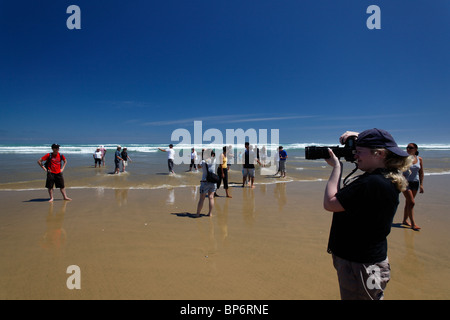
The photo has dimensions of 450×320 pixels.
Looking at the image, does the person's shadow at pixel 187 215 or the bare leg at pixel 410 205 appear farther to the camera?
the person's shadow at pixel 187 215

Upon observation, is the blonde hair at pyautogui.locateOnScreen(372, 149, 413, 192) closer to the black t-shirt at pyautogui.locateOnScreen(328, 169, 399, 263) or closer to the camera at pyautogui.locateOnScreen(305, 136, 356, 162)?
the black t-shirt at pyautogui.locateOnScreen(328, 169, 399, 263)

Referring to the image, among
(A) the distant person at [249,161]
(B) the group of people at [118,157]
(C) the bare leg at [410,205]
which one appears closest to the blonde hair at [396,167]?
(C) the bare leg at [410,205]

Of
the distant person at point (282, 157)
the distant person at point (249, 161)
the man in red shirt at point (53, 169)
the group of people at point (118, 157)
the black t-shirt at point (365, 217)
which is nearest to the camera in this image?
the black t-shirt at point (365, 217)

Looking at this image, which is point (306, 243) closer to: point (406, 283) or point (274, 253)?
point (274, 253)

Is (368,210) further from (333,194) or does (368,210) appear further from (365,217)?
(333,194)

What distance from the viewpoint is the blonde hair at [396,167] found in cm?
177

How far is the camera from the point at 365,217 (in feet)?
5.87

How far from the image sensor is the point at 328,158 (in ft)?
6.89

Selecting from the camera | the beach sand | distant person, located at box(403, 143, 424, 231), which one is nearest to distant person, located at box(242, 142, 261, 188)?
the beach sand

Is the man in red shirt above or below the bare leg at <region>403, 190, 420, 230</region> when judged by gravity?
above

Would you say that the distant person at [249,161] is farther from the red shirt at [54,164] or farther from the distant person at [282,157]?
the red shirt at [54,164]

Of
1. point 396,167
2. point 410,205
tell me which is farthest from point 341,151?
point 410,205

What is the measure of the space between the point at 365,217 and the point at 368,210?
66mm

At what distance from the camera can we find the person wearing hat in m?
1.74
